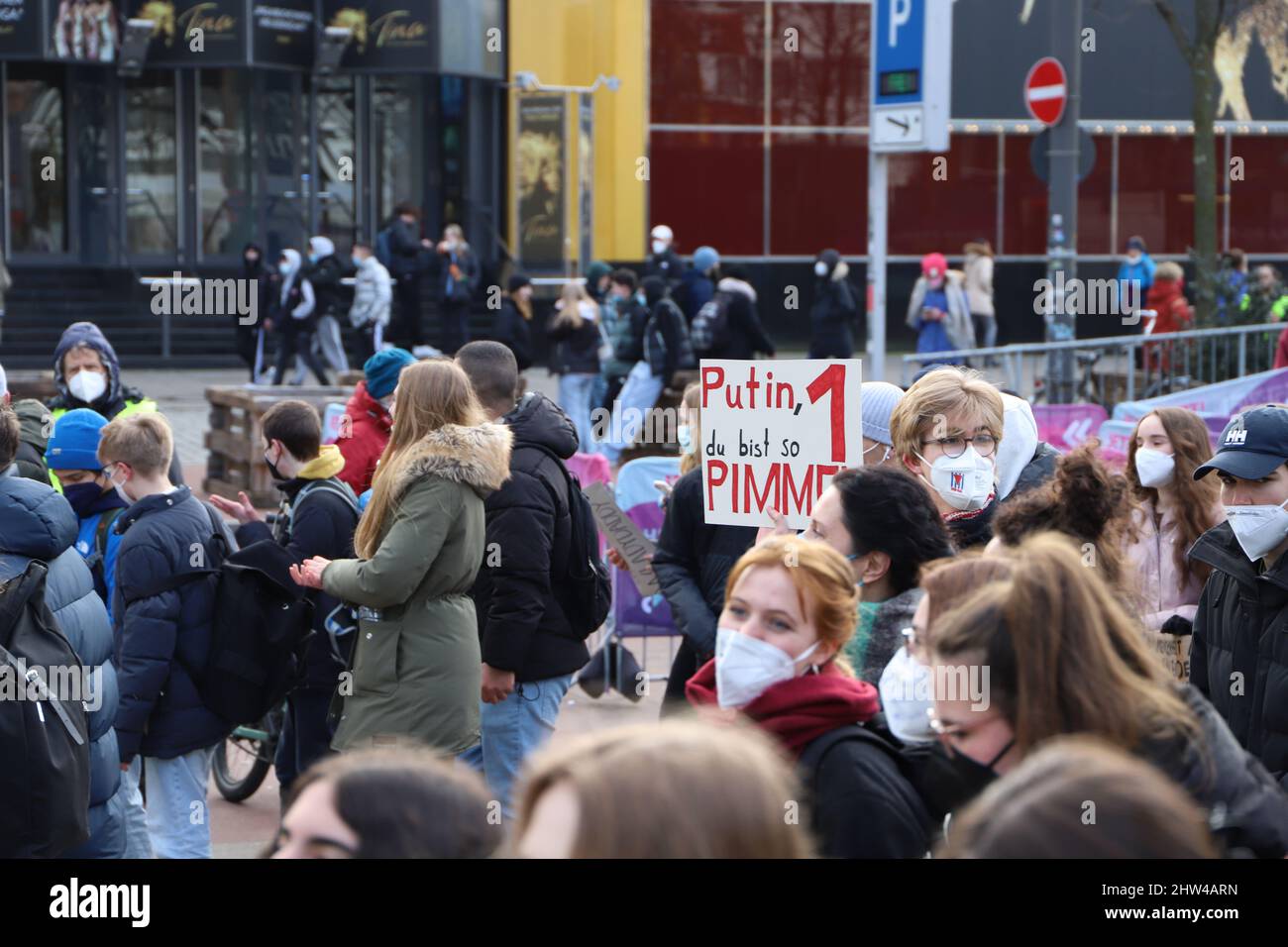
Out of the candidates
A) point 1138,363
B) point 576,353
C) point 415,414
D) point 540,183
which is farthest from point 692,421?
point 540,183

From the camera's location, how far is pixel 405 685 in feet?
17.8

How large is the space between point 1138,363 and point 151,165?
16970mm

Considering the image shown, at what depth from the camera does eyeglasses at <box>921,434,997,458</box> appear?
17.2 feet

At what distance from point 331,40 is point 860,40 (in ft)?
28.7

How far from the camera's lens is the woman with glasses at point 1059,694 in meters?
2.86

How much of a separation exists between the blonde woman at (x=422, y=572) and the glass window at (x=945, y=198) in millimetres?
24219

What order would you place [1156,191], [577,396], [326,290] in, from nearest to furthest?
1. [577,396]
2. [326,290]
3. [1156,191]

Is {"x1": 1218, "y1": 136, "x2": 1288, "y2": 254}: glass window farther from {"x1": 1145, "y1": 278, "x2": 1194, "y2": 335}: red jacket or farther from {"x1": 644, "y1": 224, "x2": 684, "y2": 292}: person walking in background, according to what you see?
{"x1": 644, "y1": 224, "x2": 684, "y2": 292}: person walking in background

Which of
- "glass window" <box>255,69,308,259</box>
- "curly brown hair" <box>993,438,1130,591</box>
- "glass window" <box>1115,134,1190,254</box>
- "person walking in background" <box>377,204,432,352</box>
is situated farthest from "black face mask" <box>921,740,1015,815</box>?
"glass window" <box>1115,134,1190,254</box>

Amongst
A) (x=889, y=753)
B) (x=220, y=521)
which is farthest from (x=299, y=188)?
(x=889, y=753)

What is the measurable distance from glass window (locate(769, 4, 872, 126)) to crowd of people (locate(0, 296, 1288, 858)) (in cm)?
2205

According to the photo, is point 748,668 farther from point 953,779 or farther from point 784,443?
point 784,443

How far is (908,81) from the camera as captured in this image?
11.5 meters
